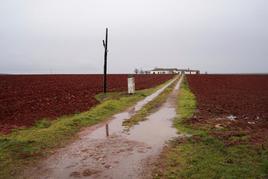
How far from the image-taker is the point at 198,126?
12453 millimetres

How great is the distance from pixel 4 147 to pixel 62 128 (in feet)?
9.04

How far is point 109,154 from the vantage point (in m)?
8.66

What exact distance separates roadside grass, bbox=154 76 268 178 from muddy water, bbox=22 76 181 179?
440mm

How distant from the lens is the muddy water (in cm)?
719

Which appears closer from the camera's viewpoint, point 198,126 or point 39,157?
point 39,157

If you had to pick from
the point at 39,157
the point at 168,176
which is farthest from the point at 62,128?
the point at 168,176

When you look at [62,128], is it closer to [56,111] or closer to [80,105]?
[56,111]

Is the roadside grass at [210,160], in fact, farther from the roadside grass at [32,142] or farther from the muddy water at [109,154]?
the roadside grass at [32,142]

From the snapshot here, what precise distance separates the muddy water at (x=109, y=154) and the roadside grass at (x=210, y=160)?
440mm

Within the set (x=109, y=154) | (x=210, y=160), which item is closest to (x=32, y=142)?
(x=109, y=154)

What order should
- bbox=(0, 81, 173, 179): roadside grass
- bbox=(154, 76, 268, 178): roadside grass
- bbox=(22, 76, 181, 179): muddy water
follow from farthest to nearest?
bbox=(0, 81, 173, 179): roadside grass → bbox=(22, 76, 181, 179): muddy water → bbox=(154, 76, 268, 178): roadside grass

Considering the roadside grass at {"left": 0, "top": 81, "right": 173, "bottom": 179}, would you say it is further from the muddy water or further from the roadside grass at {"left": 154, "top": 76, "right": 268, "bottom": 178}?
the roadside grass at {"left": 154, "top": 76, "right": 268, "bottom": 178}

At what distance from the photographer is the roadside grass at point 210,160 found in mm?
6988

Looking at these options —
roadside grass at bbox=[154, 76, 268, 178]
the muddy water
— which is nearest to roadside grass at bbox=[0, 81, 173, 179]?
the muddy water
